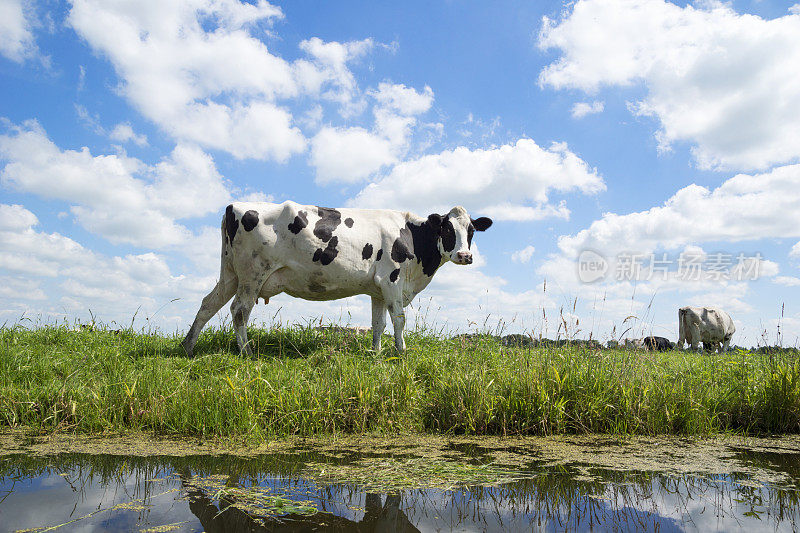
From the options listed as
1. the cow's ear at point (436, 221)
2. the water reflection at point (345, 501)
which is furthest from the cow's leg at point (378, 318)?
the water reflection at point (345, 501)

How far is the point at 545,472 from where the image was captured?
3.40 meters

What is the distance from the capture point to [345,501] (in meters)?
2.77

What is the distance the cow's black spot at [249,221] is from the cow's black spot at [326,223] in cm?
87

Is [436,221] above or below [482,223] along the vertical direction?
below

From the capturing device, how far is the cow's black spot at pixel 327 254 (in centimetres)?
769

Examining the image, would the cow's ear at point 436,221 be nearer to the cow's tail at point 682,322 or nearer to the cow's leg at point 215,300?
the cow's leg at point 215,300

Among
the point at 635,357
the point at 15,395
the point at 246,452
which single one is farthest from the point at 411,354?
the point at 15,395

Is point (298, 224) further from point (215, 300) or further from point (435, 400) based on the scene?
point (435, 400)

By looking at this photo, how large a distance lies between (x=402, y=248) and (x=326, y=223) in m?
1.24

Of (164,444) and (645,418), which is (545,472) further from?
(164,444)

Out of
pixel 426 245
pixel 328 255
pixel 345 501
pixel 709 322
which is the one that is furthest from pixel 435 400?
pixel 709 322

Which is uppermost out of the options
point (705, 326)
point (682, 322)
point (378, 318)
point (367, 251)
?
point (367, 251)

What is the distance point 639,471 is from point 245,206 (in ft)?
20.5

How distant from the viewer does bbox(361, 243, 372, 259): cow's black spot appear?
8000 mm
